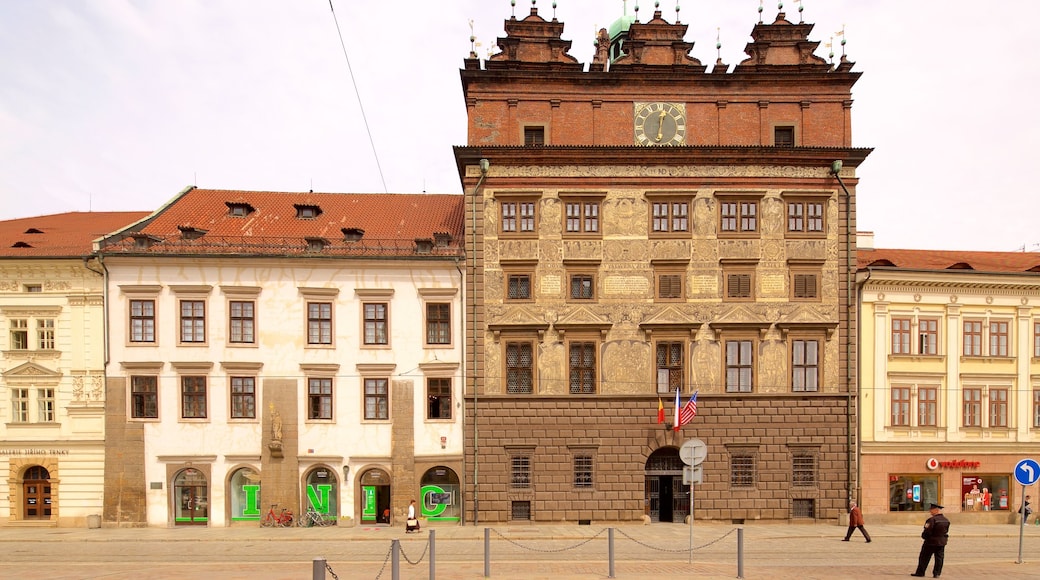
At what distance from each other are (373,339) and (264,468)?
21.8 feet

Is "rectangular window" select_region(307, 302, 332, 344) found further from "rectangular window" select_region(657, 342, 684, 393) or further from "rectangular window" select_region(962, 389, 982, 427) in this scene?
"rectangular window" select_region(962, 389, 982, 427)

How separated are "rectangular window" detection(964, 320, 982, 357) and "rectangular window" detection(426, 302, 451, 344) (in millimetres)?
21763

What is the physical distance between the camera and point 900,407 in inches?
1326

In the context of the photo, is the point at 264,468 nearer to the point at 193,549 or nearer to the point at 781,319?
the point at 193,549

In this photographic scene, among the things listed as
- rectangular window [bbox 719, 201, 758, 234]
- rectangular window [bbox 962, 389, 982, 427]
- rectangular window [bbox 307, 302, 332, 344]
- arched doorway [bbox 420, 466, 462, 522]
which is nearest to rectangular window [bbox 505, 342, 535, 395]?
arched doorway [bbox 420, 466, 462, 522]

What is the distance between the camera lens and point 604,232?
33.0 metres

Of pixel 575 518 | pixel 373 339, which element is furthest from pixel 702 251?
pixel 373 339

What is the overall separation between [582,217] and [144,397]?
19018mm

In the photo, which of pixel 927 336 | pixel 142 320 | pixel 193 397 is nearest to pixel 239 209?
pixel 142 320

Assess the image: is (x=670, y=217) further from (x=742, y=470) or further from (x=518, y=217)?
(x=742, y=470)

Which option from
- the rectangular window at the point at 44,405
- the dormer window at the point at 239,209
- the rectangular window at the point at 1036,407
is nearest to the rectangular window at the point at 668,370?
the rectangular window at the point at 1036,407

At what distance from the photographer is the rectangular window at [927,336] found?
34.0m

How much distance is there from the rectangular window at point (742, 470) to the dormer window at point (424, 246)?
48.7ft

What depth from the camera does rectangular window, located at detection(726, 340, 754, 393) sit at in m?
32.9
